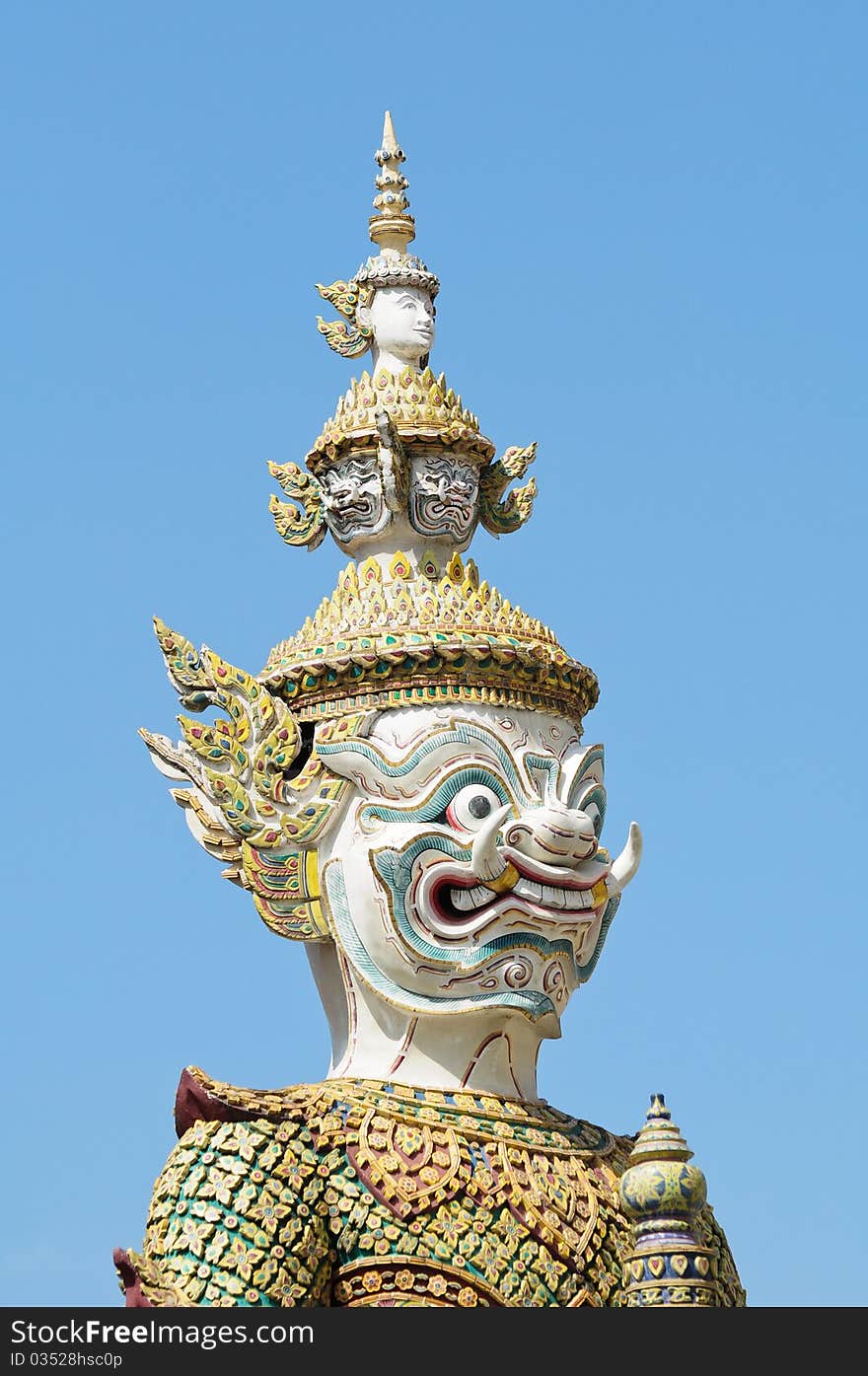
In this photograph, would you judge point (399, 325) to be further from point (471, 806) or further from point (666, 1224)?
point (666, 1224)

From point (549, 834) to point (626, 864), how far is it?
643mm

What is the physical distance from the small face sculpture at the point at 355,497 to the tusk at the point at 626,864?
190cm

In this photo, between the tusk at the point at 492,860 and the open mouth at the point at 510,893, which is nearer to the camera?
the tusk at the point at 492,860

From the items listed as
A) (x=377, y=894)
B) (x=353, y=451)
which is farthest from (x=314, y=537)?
(x=377, y=894)

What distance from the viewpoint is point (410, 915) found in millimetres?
16984

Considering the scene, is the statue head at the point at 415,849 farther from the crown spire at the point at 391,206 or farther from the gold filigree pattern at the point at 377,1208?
the crown spire at the point at 391,206

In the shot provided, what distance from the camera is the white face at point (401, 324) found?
1838 cm

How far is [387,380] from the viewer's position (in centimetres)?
1820

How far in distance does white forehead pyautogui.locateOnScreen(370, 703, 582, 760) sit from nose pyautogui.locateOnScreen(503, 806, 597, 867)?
37cm

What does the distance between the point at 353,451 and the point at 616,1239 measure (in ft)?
12.8

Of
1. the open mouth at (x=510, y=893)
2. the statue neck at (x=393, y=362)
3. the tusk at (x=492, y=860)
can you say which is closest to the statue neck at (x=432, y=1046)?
the open mouth at (x=510, y=893)

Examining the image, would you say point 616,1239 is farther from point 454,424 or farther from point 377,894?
point 454,424

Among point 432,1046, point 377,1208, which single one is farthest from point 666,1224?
point 432,1046

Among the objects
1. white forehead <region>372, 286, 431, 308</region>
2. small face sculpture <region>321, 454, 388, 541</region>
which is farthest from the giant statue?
white forehead <region>372, 286, 431, 308</region>
